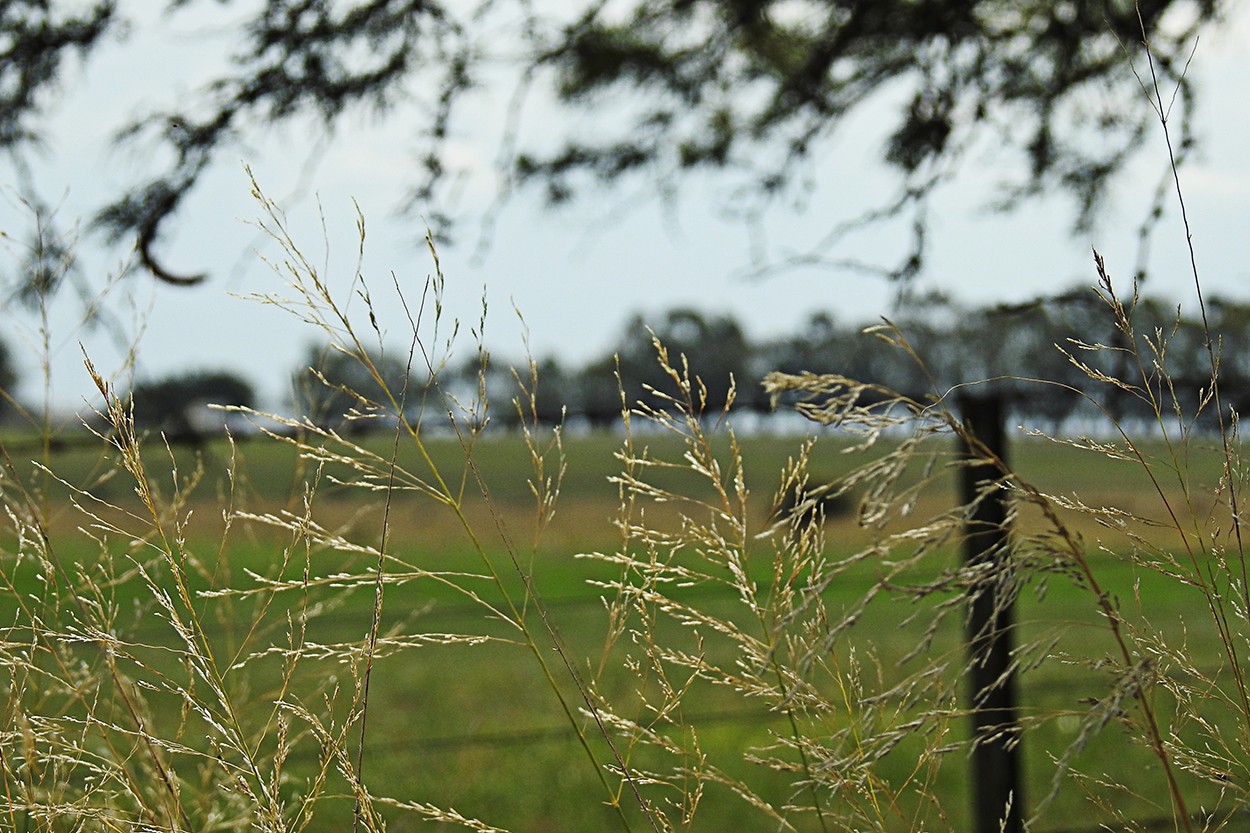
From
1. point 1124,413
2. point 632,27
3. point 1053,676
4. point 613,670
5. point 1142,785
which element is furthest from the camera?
point 613,670

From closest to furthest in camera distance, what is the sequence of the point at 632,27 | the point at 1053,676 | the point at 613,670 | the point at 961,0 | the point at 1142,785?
the point at 961,0, the point at 632,27, the point at 1142,785, the point at 1053,676, the point at 613,670

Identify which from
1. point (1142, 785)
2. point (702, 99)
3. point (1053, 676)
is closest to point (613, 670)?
point (1053, 676)

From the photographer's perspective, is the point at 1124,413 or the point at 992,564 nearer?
the point at 992,564

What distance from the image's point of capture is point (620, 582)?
1.30 m

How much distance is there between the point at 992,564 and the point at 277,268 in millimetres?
765

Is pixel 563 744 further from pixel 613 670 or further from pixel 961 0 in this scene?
pixel 961 0

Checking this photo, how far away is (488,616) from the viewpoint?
129 centimetres

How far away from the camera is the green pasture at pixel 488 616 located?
1.26 m

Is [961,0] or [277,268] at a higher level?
[961,0]

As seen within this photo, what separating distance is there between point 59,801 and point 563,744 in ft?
30.1

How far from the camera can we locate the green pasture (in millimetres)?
1258

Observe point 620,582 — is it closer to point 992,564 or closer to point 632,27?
point 992,564

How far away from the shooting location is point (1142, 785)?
6984mm

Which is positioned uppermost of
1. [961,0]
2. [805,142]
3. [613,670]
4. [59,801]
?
[961,0]
